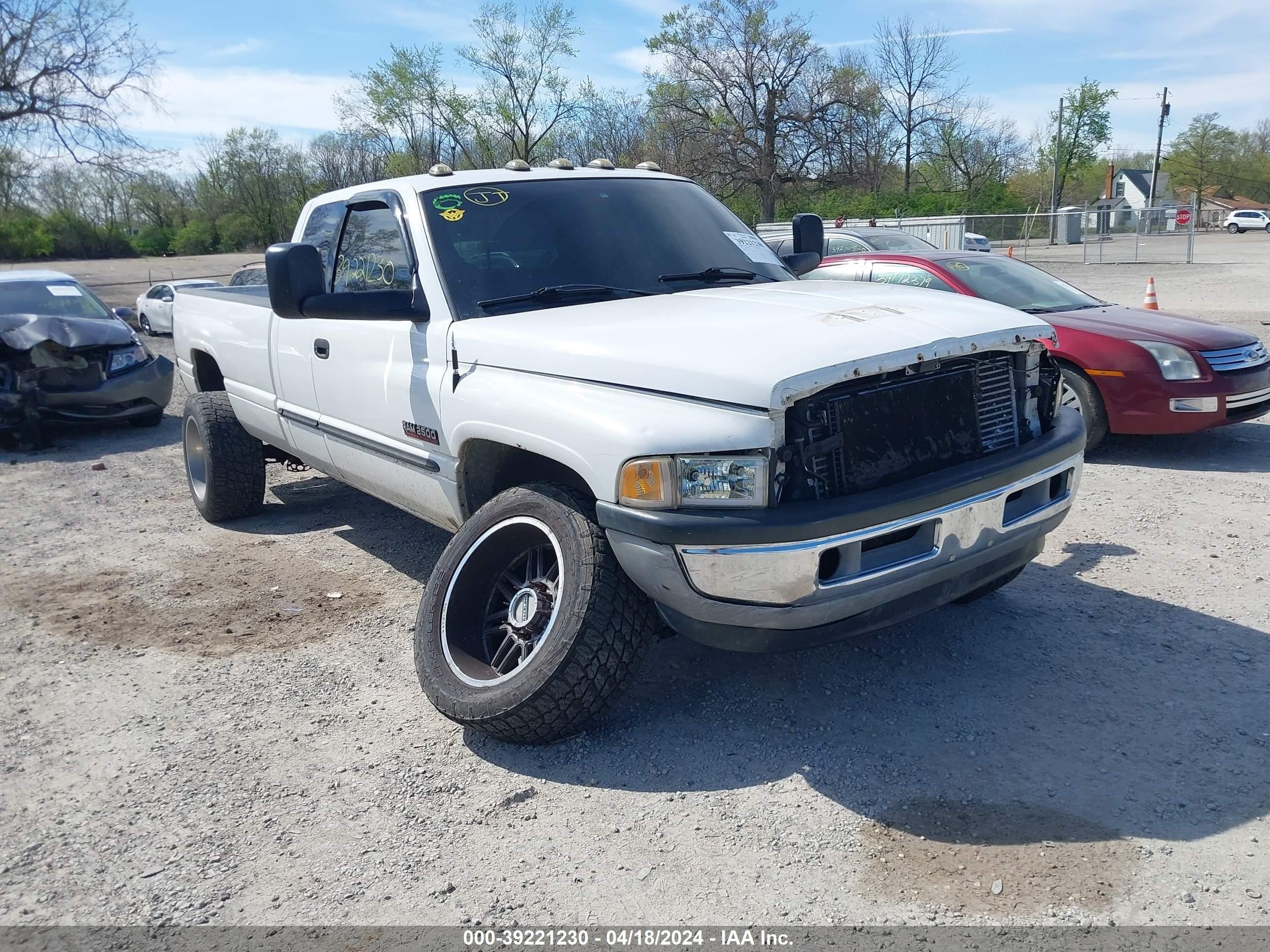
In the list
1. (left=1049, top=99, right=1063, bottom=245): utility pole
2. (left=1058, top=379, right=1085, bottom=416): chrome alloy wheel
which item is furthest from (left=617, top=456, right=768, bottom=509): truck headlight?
(left=1049, top=99, right=1063, bottom=245): utility pole

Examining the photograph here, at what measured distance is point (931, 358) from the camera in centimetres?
327

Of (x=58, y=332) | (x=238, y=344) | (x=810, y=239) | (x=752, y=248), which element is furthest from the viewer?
(x=58, y=332)

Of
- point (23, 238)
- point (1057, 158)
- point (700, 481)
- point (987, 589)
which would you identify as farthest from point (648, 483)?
point (1057, 158)

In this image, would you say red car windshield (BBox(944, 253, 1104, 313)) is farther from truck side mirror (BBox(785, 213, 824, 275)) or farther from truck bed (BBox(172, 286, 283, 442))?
truck bed (BBox(172, 286, 283, 442))

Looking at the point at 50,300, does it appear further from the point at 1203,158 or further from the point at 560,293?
the point at 1203,158

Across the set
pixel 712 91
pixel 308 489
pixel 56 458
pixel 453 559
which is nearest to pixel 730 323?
pixel 453 559

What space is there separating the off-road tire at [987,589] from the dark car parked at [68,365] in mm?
8523

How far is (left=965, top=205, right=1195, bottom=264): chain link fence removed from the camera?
34406 mm

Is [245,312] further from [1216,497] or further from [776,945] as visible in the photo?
[1216,497]

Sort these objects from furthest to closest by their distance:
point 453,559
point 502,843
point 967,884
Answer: point 453,559
point 502,843
point 967,884

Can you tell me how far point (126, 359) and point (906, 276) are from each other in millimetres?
7565

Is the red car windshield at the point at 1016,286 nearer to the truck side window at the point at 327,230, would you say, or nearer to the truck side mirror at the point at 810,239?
the truck side mirror at the point at 810,239

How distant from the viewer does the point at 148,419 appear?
10.5 m

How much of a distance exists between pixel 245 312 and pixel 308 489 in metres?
2.01
